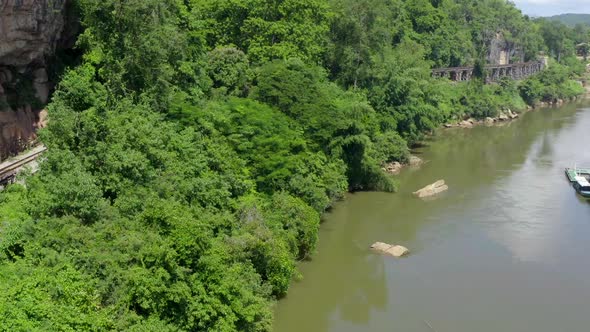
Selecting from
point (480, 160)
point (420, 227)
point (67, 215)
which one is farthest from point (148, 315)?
point (480, 160)

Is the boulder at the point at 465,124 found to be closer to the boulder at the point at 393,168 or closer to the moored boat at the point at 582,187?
the boulder at the point at 393,168

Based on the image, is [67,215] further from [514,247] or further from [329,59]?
[329,59]

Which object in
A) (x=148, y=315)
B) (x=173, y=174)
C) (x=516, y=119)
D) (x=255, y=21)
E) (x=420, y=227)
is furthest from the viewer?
(x=516, y=119)

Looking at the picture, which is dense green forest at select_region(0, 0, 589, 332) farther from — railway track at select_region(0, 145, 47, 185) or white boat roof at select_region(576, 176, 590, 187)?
white boat roof at select_region(576, 176, 590, 187)

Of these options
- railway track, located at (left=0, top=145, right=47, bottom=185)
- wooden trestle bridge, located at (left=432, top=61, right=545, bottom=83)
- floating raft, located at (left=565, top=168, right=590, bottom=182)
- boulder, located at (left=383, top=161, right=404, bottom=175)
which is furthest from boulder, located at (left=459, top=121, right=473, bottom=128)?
railway track, located at (left=0, top=145, right=47, bottom=185)

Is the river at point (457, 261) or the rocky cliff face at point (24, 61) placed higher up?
the rocky cliff face at point (24, 61)

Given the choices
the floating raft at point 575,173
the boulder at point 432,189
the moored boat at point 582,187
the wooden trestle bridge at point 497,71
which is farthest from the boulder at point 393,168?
the wooden trestle bridge at point 497,71
